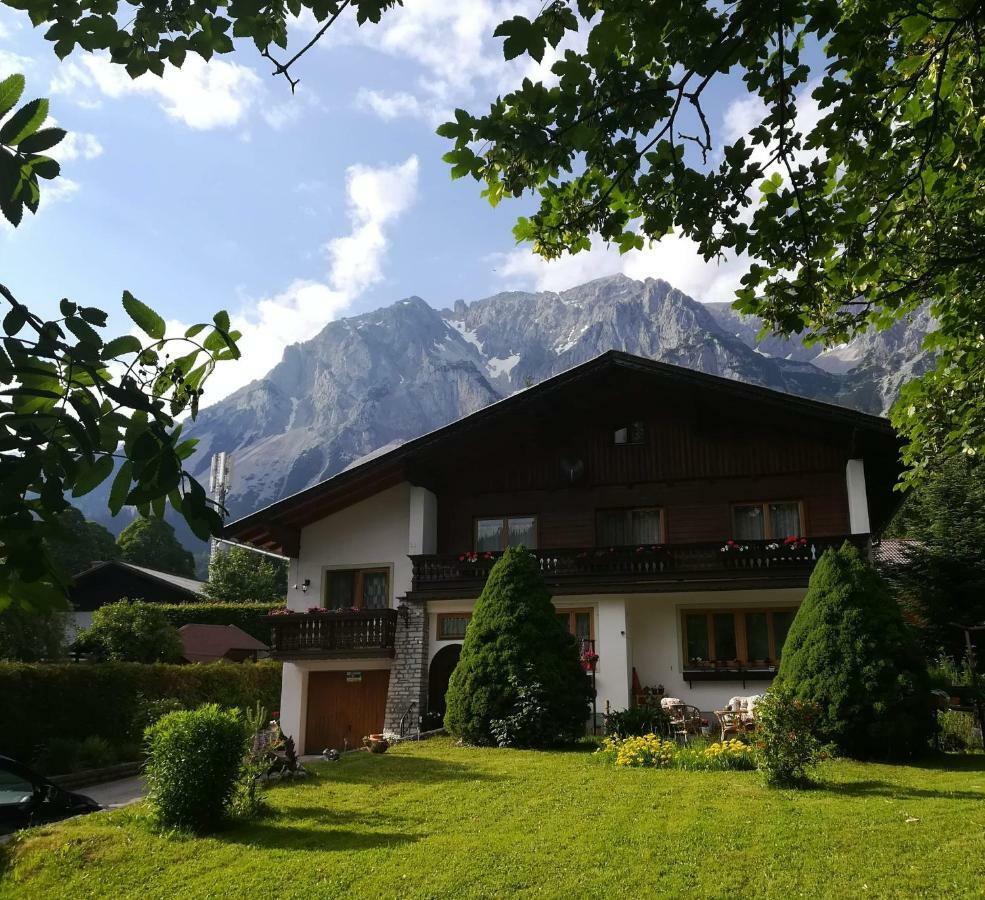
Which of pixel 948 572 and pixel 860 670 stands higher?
pixel 948 572

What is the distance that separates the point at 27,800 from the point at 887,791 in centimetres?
1090

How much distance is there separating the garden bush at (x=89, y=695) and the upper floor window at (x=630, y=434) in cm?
1364

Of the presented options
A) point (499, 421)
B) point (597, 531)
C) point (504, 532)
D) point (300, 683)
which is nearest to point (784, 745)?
point (597, 531)

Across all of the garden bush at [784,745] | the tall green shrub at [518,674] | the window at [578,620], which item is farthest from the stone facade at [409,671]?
the garden bush at [784,745]

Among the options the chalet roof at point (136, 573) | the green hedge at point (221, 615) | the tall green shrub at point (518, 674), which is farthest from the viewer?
the chalet roof at point (136, 573)

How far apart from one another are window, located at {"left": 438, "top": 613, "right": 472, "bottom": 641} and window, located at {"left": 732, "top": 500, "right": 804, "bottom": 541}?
7.21 m

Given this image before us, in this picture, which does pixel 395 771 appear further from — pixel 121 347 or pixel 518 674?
pixel 121 347

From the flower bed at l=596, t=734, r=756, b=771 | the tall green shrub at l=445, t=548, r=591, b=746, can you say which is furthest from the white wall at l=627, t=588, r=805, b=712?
the flower bed at l=596, t=734, r=756, b=771

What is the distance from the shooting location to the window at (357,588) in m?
23.7

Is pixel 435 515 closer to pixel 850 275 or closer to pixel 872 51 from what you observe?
pixel 850 275

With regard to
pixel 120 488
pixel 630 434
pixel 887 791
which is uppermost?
pixel 630 434

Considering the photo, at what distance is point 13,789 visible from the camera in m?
11.3

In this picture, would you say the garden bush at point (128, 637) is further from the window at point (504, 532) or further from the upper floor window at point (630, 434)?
the upper floor window at point (630, 434)

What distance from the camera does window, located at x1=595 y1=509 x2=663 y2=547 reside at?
22406 millimetres
